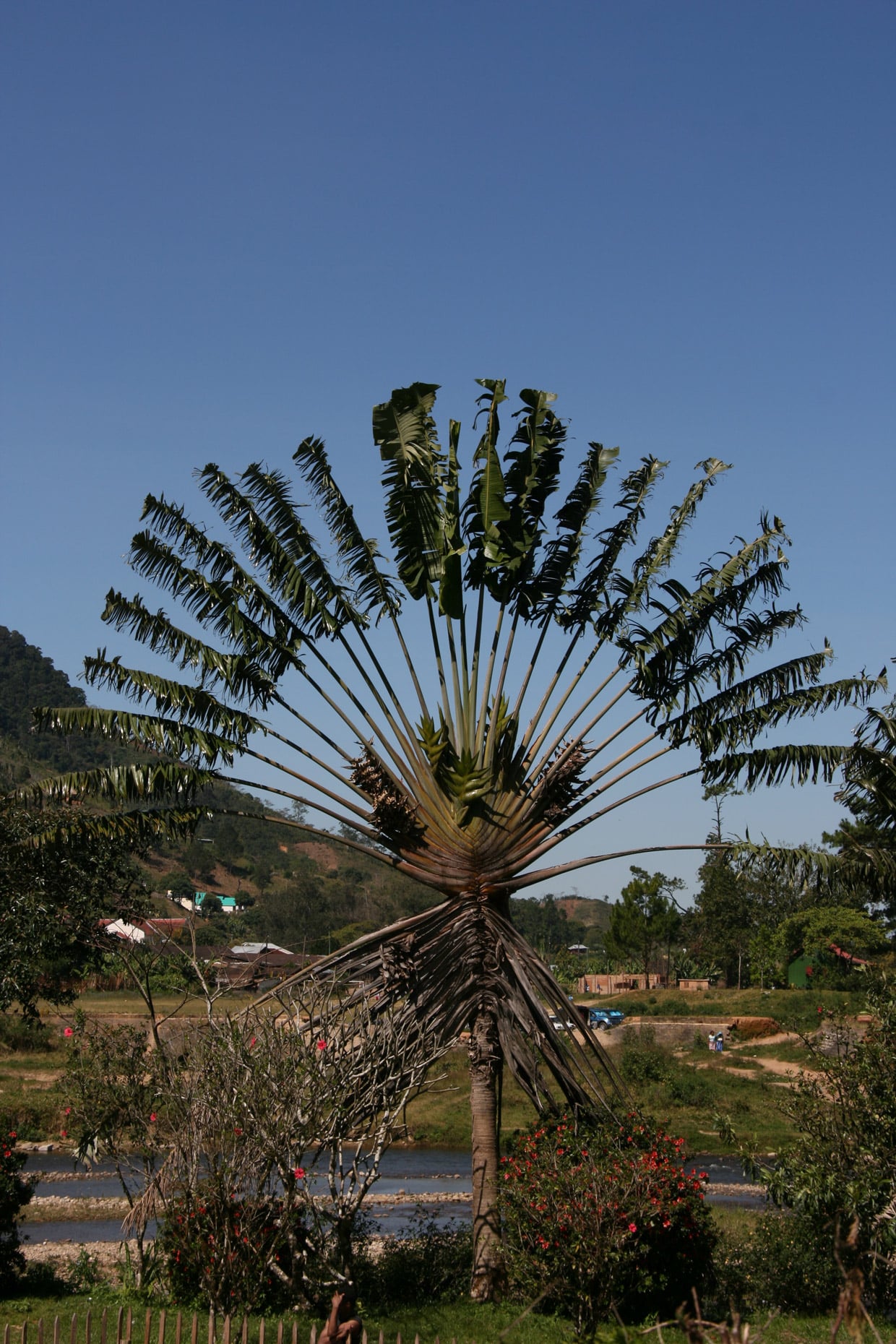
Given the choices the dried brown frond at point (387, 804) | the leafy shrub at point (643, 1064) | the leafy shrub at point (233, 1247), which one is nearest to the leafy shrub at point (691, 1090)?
the leafy shrub at point (643, 1064)

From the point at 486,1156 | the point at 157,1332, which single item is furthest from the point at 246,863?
the point at 157,1332

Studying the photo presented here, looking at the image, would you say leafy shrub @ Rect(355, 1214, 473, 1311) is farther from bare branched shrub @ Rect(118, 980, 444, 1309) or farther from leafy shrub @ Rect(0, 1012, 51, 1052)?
leafy shrub @ Rect(0, 1012, 51, 1052)

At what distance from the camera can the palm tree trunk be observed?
32.9 ft

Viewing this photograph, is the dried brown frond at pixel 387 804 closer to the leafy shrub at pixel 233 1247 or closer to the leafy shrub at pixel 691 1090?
the leafy shrub at pixel 233 1247

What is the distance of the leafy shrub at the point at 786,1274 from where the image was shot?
10422 millimetres

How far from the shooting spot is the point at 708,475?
13.1 m

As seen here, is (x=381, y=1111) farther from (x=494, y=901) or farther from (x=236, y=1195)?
(x=494, y=901)

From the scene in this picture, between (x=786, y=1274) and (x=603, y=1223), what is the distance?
8.64 feet

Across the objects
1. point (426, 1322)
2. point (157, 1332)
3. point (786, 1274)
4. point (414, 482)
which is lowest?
point (786, 1274)

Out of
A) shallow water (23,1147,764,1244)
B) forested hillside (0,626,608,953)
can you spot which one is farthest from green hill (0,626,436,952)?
shallow water (23,1147,764,1244)

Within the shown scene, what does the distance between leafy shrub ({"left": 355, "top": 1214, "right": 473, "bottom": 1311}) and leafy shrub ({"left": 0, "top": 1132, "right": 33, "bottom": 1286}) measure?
3.27 metres

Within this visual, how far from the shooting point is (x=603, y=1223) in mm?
9203

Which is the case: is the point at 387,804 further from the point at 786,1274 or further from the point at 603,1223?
the point at 786,1274

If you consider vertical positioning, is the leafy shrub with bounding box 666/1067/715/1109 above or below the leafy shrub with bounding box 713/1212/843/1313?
below
